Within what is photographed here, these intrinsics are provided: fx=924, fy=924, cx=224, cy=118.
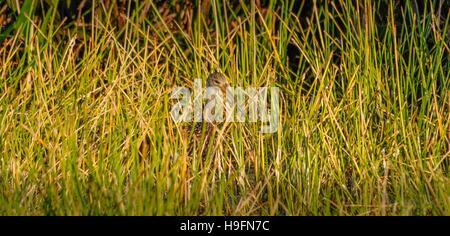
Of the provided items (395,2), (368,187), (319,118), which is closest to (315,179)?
(368,187)

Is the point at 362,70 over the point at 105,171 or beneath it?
over

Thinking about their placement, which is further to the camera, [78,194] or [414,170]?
[414,170]

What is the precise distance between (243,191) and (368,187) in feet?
1.48

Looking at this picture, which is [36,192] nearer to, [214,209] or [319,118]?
[214,209]

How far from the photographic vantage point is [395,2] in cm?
480
